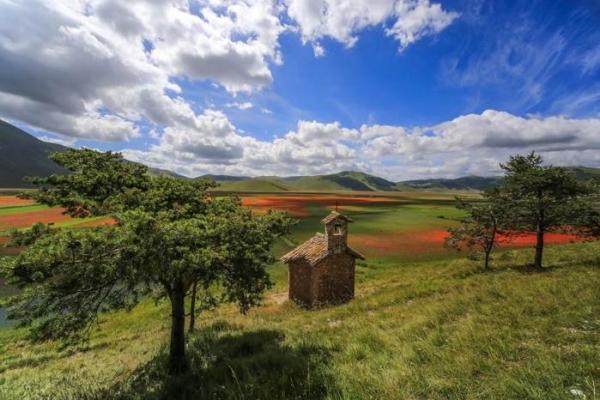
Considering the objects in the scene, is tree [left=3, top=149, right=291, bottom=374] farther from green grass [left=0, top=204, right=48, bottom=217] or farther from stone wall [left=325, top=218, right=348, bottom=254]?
green grass [left=0, top=204, right=48, bottom=217]

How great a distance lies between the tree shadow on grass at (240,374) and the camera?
6.39 meters

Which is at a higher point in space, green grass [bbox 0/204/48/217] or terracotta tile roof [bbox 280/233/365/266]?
terracotta tile roof [bbox 280/233/365/266]

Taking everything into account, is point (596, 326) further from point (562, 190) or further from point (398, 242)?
point (398, 242)

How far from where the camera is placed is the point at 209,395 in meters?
6.69

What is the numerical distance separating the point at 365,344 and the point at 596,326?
5348 mm

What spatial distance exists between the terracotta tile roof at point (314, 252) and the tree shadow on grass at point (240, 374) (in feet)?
29.6

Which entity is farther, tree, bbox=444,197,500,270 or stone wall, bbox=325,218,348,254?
tree, bbox=444,197,500,270

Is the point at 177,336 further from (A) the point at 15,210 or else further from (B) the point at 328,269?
(A) the point at 15,210

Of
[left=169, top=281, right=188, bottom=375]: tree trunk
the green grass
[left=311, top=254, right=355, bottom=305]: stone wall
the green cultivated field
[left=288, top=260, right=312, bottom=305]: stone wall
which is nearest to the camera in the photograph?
the green cultivated field

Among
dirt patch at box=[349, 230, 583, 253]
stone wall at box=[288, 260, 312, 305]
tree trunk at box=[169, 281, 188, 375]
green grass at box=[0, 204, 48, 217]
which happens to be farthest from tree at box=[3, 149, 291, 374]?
green grass at box=[0, 204, 48, 217]

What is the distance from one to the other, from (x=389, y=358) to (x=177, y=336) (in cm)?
752

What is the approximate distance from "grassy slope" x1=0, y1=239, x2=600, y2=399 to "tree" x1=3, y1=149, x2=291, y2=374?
2058 mm

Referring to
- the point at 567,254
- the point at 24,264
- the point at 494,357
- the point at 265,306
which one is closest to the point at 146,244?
the point at 24,264

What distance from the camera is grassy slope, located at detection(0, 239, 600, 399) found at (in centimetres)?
502
